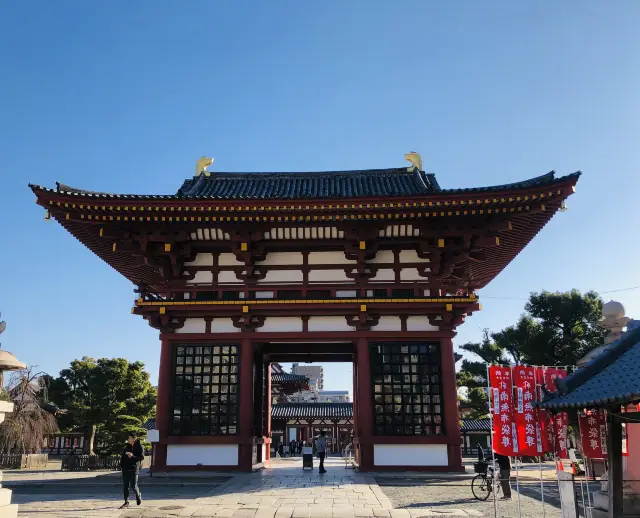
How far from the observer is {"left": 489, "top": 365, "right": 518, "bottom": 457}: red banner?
28.7 ft

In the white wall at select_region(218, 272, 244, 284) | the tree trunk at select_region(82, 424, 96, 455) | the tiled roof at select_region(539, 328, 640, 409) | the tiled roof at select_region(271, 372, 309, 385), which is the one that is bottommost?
the tree trunk at select_region(82, 424, 96, 455)

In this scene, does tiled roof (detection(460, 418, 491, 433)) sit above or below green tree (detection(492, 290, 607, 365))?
below

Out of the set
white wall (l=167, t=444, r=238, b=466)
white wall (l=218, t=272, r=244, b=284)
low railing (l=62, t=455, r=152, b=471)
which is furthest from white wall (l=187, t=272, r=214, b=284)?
low railing (l=62, t=455, r=152, b=471)

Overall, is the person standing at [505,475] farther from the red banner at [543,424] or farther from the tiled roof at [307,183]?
the tiled roof at [307,183]

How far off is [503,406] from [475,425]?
30726 millimetres

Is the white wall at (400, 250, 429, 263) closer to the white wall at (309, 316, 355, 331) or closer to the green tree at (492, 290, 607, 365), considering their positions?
the white wall at (309, 316, 355, 331)

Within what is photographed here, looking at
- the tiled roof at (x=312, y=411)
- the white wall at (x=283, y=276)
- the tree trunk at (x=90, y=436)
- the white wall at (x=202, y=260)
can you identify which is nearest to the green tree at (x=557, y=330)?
the tiled roof at (x=312, y=411)

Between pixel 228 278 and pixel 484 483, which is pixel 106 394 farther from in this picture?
pixel 484 483

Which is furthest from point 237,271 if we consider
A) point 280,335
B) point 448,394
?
point 448,394

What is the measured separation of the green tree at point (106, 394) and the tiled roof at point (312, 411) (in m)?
9.61

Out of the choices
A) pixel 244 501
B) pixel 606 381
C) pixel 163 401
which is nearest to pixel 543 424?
pixel 606 381

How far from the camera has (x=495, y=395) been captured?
346 inches

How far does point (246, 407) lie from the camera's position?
15727mm

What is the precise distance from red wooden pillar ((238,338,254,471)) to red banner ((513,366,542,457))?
29.3 ft
